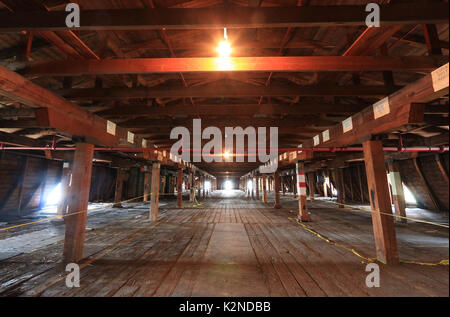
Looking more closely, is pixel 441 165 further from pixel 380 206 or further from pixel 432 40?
pixel 432 40

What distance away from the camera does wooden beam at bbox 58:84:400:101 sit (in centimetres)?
323

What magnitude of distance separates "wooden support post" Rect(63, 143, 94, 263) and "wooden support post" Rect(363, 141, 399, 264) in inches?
212

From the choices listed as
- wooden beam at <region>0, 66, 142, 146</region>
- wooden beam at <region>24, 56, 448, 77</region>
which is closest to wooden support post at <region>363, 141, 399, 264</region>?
wooden beam at <region>24, 56, 448, 77</region>

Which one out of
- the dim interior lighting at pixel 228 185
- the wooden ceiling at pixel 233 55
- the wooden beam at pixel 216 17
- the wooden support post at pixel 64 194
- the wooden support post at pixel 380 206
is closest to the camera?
the wooden beam at pixel 216 17

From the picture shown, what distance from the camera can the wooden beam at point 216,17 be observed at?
6.15 feet

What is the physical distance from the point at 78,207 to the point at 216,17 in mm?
3887

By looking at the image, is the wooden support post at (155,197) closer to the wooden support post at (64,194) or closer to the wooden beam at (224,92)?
the wooden support post at (64,194)

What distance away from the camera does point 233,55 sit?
2.79m

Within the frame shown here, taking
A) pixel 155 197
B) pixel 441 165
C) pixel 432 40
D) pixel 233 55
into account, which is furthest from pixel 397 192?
pixel 155 197

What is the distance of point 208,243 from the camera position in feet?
14.1

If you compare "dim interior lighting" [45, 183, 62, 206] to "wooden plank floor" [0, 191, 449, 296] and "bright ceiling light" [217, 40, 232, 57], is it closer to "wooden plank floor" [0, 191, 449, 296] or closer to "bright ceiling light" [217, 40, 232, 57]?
"wooden plank floor" [0, 191, 449, 296]

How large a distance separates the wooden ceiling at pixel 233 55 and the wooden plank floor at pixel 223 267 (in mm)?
2475

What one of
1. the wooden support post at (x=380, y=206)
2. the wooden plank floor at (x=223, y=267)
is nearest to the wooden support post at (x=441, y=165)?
the wooden plank floor at (x=223, y=267)
